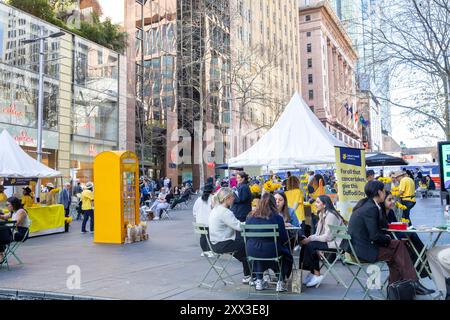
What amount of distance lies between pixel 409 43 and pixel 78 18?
2797 cm

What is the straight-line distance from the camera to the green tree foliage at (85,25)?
29891 mm

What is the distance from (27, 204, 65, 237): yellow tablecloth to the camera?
1368 centimetres

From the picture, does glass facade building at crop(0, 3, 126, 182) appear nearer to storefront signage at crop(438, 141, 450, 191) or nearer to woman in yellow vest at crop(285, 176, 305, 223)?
woman in yellow vest at crop(285, 176, 305, 223)

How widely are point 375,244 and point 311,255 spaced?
1351 millimetres

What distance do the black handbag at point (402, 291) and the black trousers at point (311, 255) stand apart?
4.43 ft

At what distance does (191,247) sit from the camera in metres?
10.9

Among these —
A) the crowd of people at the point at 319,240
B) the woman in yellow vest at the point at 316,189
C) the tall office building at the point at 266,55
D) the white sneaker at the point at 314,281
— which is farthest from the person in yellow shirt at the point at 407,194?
the tall office building at the point at 266,55

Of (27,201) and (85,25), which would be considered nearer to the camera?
(27,201)

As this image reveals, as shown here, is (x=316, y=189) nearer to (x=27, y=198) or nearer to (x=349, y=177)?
(x=349, y=177)

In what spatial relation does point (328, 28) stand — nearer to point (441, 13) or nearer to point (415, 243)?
point (441, 13)

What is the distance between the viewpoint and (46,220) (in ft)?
46.8

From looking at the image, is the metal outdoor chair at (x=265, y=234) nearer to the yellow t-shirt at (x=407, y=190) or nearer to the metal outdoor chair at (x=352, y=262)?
the metal outdoor chair at (x=352, y=262)

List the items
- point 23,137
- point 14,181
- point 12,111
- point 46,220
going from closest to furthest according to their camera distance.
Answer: point 46,220 → point 14,181 → point 12,111 → point 23,137

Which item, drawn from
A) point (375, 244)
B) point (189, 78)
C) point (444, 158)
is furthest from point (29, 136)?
point (375, 244)
